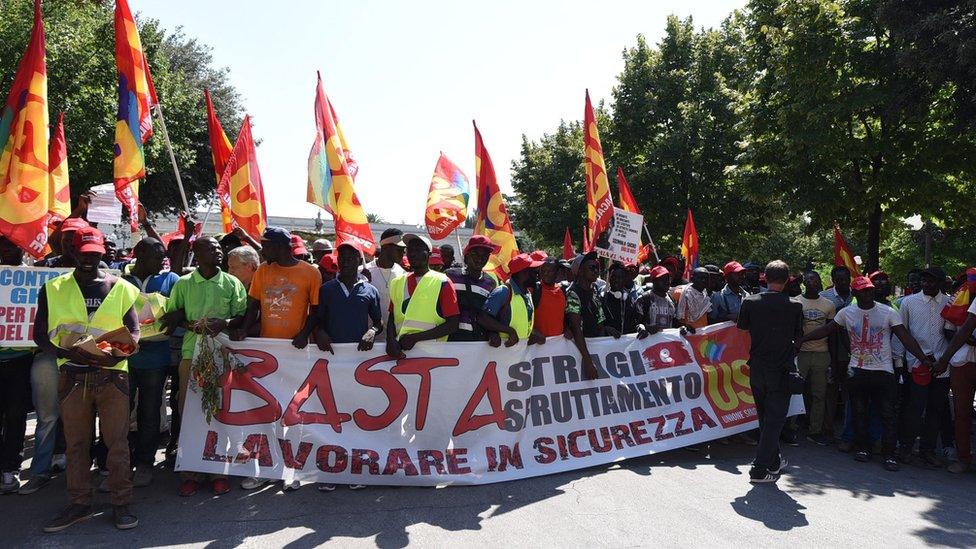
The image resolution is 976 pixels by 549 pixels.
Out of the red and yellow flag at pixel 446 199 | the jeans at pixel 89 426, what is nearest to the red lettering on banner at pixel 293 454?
the jeans at pixel 89 426

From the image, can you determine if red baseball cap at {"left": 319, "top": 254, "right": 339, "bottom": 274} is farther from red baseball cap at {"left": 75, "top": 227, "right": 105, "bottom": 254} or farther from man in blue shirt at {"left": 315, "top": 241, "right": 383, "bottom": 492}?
red baseball cap at {"left": 75, "top": 227, "right": 105, "bottom": 254}

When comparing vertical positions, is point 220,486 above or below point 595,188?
below

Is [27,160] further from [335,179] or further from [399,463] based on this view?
[399,463]

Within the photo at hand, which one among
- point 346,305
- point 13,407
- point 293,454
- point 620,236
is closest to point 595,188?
point 620,236

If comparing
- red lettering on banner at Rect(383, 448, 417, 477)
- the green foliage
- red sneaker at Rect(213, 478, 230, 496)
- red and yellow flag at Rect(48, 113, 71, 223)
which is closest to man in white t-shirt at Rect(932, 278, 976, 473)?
red lettering on banner at Rect(383, 448, 417, 477)

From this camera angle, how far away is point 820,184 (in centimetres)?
1420

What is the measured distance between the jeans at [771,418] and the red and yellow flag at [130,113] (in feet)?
20.3

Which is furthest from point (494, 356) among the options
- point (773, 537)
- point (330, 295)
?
point (773, 537)

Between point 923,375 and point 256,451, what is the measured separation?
6170mm

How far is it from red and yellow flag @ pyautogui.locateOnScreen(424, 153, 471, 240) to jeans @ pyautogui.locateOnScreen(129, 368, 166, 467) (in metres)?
4.26

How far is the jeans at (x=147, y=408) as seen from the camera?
534 centimetres

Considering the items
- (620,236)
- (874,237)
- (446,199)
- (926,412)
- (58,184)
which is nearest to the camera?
(58,184)

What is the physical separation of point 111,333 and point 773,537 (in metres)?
4.54

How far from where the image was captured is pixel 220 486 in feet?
16.8
